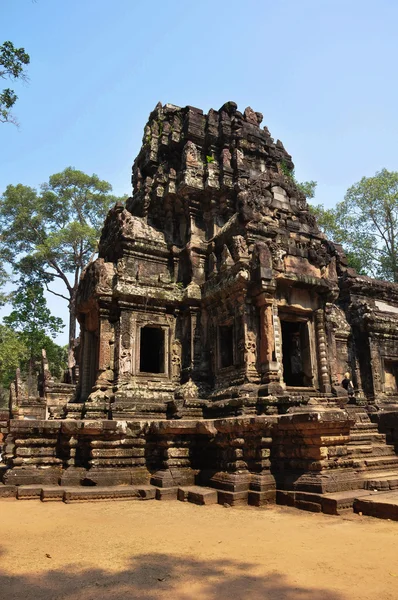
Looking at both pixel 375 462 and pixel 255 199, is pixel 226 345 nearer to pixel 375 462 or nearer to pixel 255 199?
pixel 255 199

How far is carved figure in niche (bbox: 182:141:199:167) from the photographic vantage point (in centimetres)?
1297

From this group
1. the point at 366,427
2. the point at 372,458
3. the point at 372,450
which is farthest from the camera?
the point at 366,427

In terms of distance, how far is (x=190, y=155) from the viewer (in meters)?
13.1

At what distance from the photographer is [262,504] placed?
280 inches

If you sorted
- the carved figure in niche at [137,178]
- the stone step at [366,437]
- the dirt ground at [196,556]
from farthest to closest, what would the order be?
the carved figure in niche at [137,178] < the stone step at [366,437] < the dirt ground at [196,556]

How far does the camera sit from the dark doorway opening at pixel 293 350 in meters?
11.1

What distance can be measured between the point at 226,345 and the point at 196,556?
680cm

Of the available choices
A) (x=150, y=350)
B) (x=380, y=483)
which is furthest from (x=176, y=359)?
(x=380, y=483)

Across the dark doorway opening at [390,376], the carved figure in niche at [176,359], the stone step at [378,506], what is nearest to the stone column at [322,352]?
the carved figure in niche at [176,359]

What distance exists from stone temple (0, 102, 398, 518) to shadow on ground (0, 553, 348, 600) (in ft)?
8.99

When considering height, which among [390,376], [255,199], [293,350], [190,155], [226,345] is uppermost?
[190,155]

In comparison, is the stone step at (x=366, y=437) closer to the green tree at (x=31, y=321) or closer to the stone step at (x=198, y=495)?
the stone step at (x=198, y=495)

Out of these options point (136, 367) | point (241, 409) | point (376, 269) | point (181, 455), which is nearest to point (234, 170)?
point (136, 367)

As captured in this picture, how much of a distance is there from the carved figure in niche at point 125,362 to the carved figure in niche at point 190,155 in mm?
5590
